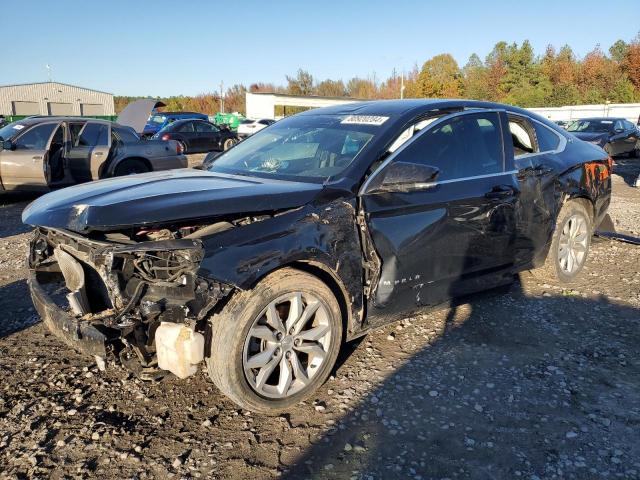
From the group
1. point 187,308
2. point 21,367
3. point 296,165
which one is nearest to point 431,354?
→ point 296,165

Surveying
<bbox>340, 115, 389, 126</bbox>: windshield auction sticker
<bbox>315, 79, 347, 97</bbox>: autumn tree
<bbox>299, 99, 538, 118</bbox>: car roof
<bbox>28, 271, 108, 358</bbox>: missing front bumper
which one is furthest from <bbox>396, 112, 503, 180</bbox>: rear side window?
<bbox>315, 79, 347, 97</bbox>: autumn tree

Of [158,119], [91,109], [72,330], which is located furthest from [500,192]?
[91,109]

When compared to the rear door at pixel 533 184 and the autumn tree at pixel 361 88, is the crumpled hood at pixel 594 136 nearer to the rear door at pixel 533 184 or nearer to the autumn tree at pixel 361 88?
the rear door at pixel 533 184

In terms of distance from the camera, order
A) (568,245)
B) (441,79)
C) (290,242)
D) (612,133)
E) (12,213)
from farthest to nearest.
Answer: (441,79) → (612,133) → (12,213) → (568,245) → (290,242)

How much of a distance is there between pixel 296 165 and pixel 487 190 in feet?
4.78

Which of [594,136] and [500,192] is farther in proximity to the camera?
[594,136]

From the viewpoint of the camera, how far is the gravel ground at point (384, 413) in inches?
97.3

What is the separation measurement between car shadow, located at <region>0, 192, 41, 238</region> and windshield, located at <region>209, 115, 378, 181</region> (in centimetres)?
461

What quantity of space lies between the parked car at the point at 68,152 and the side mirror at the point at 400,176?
7746mm

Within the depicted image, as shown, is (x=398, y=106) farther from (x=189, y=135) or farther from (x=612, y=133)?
(x=189, y=135)

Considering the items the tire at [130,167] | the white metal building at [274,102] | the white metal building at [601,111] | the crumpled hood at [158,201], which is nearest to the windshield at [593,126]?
the tire at [130,167]

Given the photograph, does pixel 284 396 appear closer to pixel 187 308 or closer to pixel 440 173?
pixel 187 308

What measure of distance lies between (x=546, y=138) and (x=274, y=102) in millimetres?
42962

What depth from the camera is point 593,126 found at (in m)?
17.7
